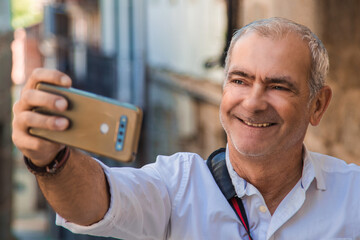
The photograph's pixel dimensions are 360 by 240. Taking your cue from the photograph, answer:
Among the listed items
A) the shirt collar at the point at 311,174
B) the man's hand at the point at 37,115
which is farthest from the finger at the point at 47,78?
the shirt collar at the point at 311,174

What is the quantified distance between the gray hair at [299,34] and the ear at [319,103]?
0.17ft

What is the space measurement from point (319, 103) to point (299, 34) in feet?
1.02

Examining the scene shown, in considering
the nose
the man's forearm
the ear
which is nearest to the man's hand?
the man's forearm

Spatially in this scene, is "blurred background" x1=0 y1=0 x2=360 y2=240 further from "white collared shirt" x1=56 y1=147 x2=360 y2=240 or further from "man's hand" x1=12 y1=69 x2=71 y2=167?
"man's hand" x1=12 y1=69 x2=71 y2=167

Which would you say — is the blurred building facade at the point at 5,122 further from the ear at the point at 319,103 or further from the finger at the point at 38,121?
the finger at the point at 38,121

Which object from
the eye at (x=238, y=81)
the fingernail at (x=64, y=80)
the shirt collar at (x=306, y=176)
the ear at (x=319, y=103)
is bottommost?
the shirt collar at (x=306, y=176)

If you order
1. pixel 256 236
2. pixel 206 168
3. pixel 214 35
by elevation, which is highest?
pixel 206 168

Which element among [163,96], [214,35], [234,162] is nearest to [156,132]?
[163,96]

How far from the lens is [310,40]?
2197 mm

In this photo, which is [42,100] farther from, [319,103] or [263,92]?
[319,103]

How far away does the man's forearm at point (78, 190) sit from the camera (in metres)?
1.69

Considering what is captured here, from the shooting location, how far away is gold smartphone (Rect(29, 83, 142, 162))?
1602 mm

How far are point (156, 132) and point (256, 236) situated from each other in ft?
36.6

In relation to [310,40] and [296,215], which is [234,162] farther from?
[310,40]
